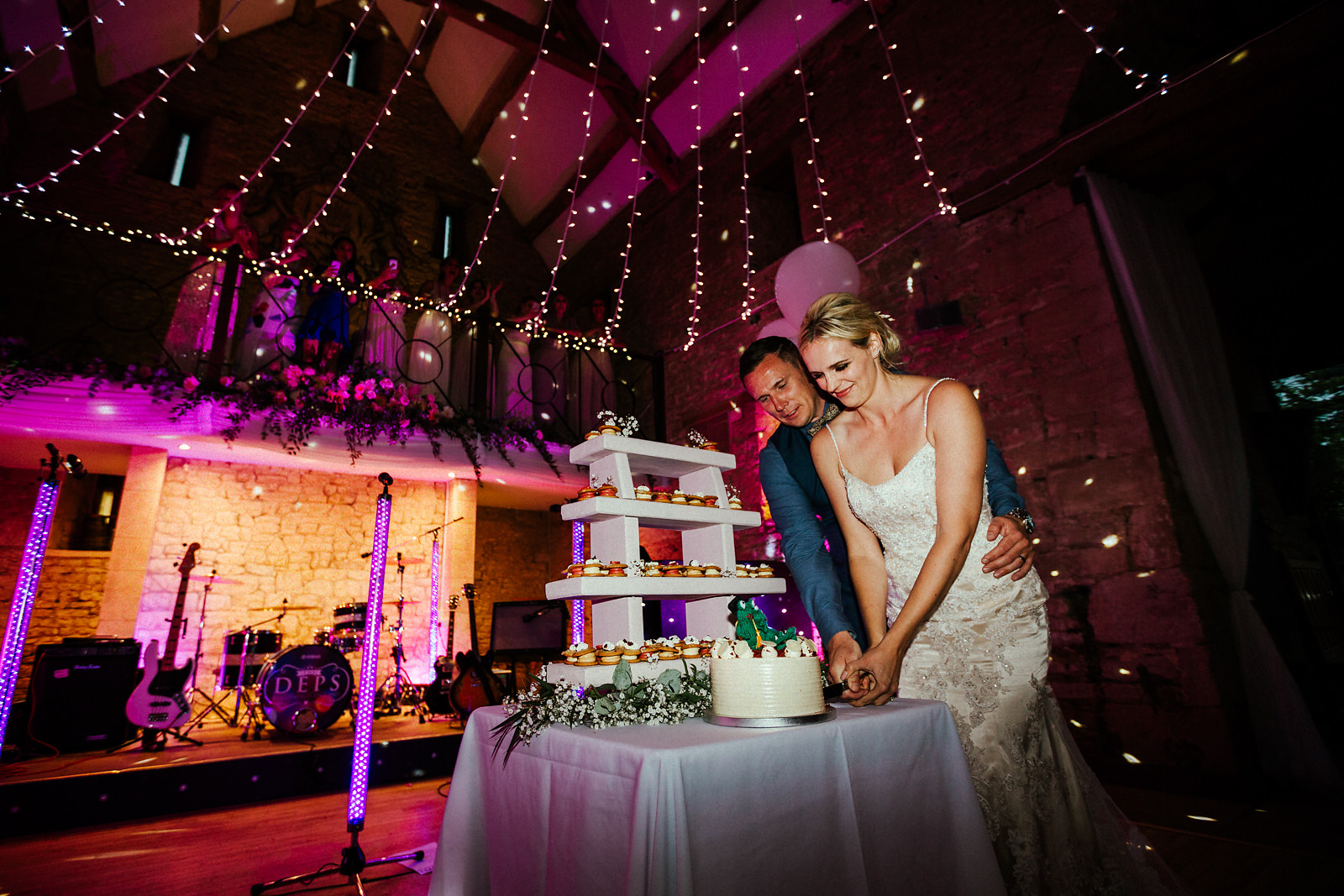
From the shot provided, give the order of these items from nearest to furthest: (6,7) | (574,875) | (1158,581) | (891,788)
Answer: (574,875) < (891,788) < (1158,581) < (6,7)

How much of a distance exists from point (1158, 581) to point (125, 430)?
26.4ft

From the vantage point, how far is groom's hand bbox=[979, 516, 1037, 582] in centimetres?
145

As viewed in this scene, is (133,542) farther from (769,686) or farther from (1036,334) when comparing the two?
(1036,334)

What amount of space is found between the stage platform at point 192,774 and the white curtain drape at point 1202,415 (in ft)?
17.0

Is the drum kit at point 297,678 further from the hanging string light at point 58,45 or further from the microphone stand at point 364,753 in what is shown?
the hanging string light at point 58,45

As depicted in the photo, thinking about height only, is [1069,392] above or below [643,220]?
below

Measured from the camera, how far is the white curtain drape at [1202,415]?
3268 millimetres

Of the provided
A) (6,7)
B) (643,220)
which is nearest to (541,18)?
(643,220)

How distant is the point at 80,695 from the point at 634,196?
8.06 metres

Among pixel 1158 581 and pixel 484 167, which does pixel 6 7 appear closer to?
pixel 484 167

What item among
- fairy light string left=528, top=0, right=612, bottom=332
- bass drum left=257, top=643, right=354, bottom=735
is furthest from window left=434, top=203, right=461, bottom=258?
bass drum left=257, top=643, right=354, bottom=735

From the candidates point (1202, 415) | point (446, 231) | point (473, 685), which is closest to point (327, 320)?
point (473, 685)

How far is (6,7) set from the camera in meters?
5.39

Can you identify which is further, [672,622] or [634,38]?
[634,38]
